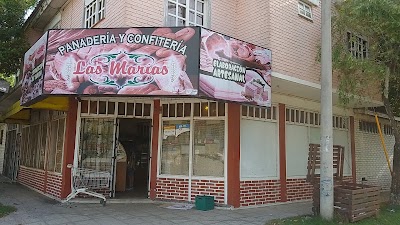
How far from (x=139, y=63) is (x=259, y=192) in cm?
492

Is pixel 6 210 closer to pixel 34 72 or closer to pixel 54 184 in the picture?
pixel 54 184

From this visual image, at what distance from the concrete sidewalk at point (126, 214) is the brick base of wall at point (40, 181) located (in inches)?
15.9

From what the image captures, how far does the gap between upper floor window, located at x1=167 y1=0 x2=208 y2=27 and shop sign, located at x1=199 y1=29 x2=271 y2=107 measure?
1.97 m

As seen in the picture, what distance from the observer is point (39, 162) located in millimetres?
12195

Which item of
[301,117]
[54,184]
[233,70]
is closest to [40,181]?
[54,184]

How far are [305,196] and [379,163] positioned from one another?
5.68 meters

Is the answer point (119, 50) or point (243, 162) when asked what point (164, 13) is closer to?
point (119, 50)

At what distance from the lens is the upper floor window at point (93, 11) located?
31.9 feet

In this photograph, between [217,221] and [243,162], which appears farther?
[243,162]

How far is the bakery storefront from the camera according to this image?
7266 millimetres

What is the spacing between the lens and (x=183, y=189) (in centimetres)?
944

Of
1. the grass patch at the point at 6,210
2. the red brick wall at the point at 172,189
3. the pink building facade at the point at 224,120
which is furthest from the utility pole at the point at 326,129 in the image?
the grass patch at the point at 6,210

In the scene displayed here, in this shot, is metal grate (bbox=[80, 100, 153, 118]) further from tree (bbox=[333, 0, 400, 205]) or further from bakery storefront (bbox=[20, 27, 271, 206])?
tree (bbox=[333, 0, 400, 205])

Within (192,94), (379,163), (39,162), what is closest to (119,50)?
(192,94)
